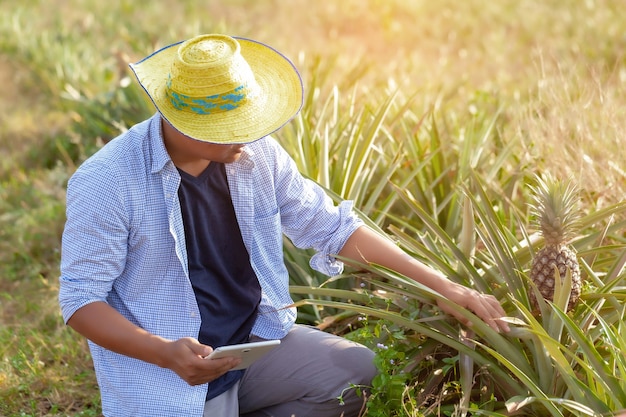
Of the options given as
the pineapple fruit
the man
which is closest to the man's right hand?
the man

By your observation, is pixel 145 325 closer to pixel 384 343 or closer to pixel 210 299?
pixel 210 299

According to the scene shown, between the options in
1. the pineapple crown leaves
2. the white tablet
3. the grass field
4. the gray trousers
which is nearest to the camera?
the white tablet

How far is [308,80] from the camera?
18.2 ft

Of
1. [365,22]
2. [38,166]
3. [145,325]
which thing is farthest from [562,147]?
[365,22]

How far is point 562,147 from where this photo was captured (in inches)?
149

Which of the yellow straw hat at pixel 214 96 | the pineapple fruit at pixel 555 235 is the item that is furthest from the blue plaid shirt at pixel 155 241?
the pineapple fruit at pixel 555 235

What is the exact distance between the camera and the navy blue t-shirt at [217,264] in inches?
101

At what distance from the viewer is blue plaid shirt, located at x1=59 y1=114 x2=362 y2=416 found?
2355mm

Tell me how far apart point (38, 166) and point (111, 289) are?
3833mm

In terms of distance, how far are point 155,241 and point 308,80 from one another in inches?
127

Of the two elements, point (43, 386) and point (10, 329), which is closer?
point (43, 386)

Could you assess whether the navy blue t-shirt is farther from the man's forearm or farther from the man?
the man's forearm

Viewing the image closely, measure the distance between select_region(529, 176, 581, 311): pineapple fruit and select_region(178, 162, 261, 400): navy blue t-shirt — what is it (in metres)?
0.90

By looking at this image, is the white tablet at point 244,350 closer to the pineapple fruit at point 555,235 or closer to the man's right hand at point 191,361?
the man's right hand at point 191,361
